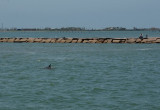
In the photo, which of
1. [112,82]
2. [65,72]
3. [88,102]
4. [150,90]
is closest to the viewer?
[88,102]

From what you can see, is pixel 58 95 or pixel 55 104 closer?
pixel 55 104

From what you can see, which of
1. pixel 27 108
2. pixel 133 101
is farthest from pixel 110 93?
pixel 27 108

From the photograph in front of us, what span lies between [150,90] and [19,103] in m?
7.30

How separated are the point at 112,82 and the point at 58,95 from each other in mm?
5526

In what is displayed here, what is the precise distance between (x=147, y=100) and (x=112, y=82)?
19.7 ft

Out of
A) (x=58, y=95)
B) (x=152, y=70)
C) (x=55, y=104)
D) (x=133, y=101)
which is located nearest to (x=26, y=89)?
(x=58, y=95)

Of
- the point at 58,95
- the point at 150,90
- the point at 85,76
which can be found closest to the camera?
the point at 58,95

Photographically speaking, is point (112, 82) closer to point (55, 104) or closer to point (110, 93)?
point (110, 93)

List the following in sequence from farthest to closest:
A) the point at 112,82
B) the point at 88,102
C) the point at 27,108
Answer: the point at 112,82 < the point at 88,102 < the point at 27,108

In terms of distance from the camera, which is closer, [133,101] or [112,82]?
[133,101]

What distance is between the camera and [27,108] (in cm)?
1711

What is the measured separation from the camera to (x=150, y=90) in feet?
70.0

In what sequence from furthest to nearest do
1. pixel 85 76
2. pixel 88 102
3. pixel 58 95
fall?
pixel 85 76 → pixel 58 95 → pixel 88 102

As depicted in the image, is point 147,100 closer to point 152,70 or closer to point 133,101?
point 133,101
